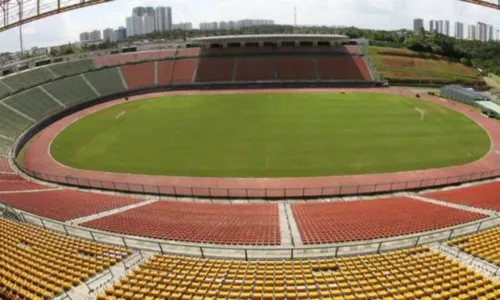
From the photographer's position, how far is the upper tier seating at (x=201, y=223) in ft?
70.9

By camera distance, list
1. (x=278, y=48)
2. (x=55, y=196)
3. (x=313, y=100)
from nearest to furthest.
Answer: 1. (x=55, y=196)
2. (x=313, y=100)
3. (x=278, y=48)

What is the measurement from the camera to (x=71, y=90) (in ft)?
226

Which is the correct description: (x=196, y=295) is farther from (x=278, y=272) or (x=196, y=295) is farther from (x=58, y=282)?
(x=58, y=282)

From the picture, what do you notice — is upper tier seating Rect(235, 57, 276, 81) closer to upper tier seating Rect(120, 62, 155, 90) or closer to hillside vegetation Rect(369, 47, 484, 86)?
upper tier seating Rect(120, 62, 155, 90)

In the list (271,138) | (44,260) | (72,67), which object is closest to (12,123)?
(72,67)

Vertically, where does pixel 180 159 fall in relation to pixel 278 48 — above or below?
below

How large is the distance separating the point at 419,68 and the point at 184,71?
5345cm

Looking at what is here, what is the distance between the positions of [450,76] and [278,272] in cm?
8555

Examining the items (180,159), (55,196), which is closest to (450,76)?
(180,159)

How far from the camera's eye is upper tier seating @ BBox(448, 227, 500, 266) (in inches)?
666

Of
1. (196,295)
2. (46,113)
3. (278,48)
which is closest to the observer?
(196,295)

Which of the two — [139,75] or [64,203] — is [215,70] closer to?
[139,75]

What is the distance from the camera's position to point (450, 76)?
86.3 metres

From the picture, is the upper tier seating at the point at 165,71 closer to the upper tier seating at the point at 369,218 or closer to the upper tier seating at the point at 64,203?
the upper tier seating at the point at 64,203
